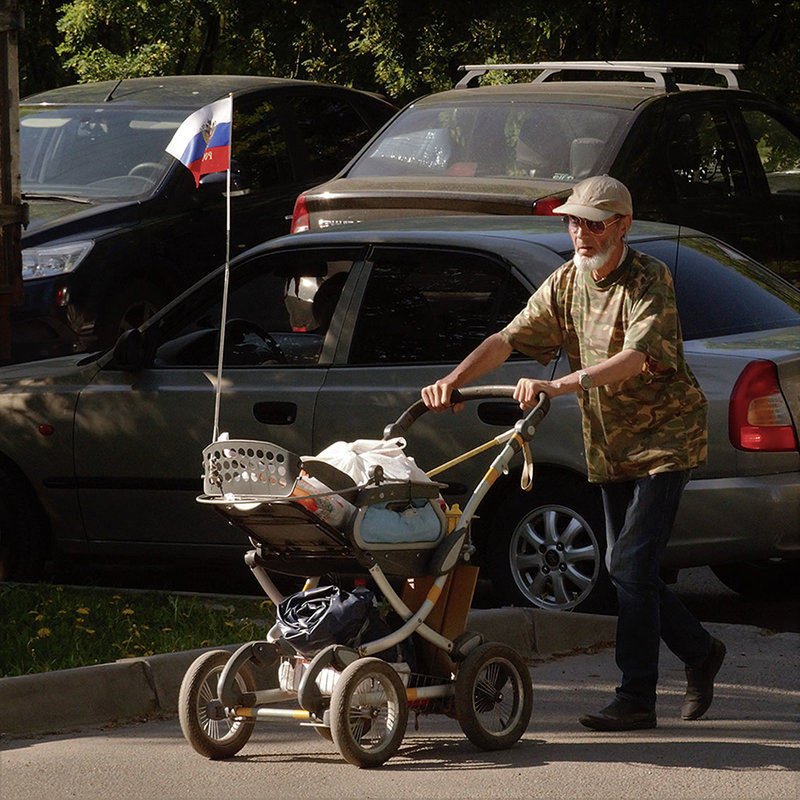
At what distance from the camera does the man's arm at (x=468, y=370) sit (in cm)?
575

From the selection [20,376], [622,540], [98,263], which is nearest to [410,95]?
Answer: [98,263]

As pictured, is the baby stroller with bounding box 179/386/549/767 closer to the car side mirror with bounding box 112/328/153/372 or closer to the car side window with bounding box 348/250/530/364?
the car side window with bounding box 348/250/530/364

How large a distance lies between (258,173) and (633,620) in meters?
7.21

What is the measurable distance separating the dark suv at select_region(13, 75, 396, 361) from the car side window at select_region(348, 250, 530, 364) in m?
3.09

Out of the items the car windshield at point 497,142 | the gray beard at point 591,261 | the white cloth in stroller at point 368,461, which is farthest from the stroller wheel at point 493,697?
the car windshield at point 497,142

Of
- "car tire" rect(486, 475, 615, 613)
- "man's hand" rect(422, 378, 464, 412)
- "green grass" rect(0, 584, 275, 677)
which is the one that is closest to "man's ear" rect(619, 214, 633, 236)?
"man's hand" rect(422, 378, 464, 412)

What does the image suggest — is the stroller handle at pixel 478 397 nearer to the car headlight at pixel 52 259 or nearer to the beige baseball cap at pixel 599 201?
the beige baseball cap at pixel 599 201

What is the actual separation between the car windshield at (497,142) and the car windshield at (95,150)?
139cm

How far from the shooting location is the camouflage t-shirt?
18.5 feet

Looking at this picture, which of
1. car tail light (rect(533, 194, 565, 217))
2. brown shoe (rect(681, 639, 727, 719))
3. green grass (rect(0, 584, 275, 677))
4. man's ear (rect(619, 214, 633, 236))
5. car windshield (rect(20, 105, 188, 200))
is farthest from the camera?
car windshield (rect(20, 105, 188, 200))

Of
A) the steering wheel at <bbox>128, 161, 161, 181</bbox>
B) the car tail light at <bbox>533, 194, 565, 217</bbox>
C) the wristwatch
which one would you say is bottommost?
the steering wheel at <bbox>128, 161, 161, 181</bbox>

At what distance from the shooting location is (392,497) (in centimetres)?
549

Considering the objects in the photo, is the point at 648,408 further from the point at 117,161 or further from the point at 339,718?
the point at 117,161

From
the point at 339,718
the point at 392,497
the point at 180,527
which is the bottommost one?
the point at 180,527
